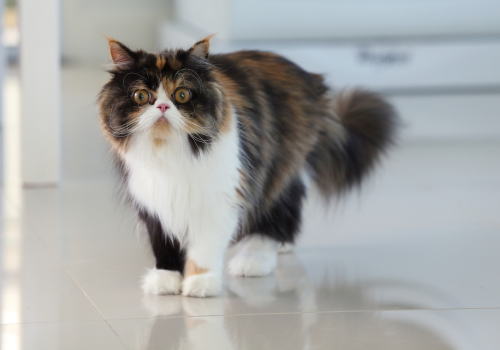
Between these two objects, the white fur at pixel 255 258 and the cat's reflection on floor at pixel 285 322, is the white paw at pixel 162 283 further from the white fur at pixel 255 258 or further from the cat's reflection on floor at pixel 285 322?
the white fur at pixel 255 258

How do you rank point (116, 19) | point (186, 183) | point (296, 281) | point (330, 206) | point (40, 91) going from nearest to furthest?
point (186, 183), point (296, 281), point (330, 206), point (40, 91), point (116, 19)

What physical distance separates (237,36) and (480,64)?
118cm

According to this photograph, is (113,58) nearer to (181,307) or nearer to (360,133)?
(181,307)

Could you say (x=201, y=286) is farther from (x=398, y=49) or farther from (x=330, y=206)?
(x=398, y=49)

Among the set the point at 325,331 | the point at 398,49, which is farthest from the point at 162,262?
the point at 398,49

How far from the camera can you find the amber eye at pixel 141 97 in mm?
1424

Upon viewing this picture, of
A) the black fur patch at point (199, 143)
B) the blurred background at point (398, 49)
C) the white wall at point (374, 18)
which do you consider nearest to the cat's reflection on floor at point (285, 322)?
the black fur patch at point (199, 143)

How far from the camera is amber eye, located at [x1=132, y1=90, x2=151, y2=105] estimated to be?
56.1 inches

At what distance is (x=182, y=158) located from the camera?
4.81 feet

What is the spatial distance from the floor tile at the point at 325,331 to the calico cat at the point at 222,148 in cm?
17

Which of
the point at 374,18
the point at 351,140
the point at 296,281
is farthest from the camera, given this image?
the point at 374,18

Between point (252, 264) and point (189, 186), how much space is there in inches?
13.1

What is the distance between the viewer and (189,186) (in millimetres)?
1500

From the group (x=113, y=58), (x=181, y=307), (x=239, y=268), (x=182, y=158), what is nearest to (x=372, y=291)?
(x=239, y=268)
